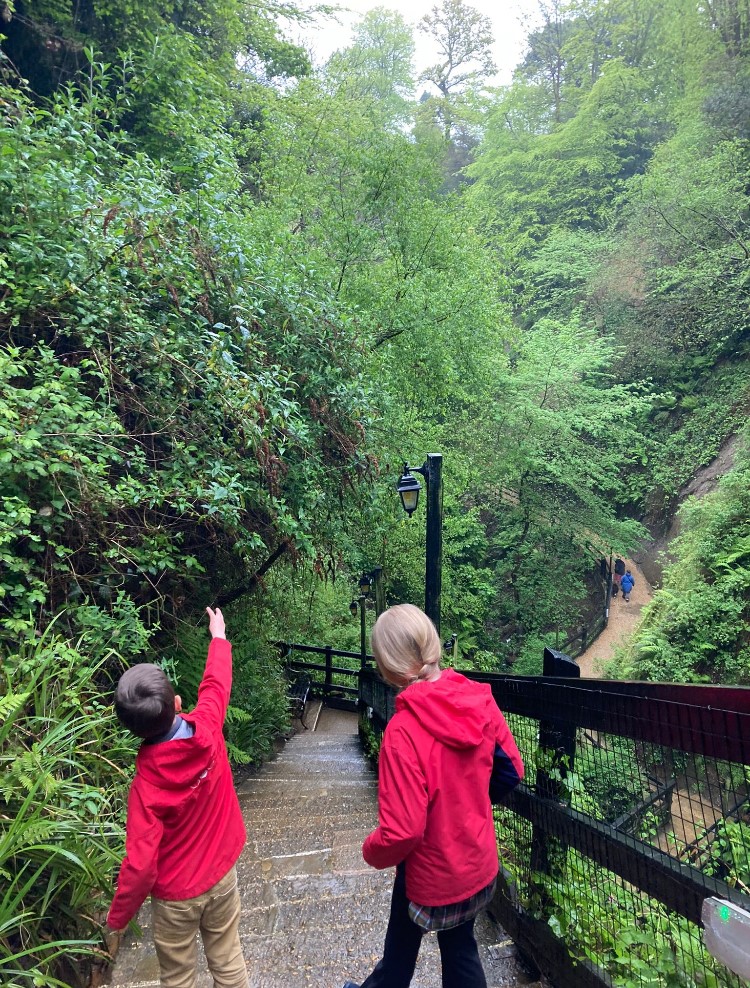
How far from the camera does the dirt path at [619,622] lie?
624 inches

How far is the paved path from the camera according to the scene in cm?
255

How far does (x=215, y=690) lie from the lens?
2.29 metres

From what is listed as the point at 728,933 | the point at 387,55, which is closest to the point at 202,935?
the point at 728,933

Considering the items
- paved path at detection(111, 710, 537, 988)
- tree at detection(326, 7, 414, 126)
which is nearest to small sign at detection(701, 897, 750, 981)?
paved path at detection(111, 710, 537, 988)

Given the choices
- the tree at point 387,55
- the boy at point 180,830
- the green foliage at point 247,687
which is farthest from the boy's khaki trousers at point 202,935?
the tree at point 387,55

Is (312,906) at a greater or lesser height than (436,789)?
lesser

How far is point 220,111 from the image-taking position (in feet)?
27.5

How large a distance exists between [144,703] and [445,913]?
Answer: 3.70ft

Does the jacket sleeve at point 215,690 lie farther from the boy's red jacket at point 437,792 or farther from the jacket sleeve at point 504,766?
the jacket sleeve at point 504,766

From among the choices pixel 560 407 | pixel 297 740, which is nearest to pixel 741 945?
pixel 297 740

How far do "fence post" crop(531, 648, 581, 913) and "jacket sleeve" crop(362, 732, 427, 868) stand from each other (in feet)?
3.46

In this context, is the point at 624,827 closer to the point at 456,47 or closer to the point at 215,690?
the point at 215,690

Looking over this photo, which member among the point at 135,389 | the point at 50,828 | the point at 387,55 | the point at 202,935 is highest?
the point at 387,55

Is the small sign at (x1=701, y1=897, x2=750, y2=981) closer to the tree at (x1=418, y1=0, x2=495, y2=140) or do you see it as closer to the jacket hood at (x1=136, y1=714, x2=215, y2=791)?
the jacket hood at (x1=136, y1=714, x2=215, y2=791)
